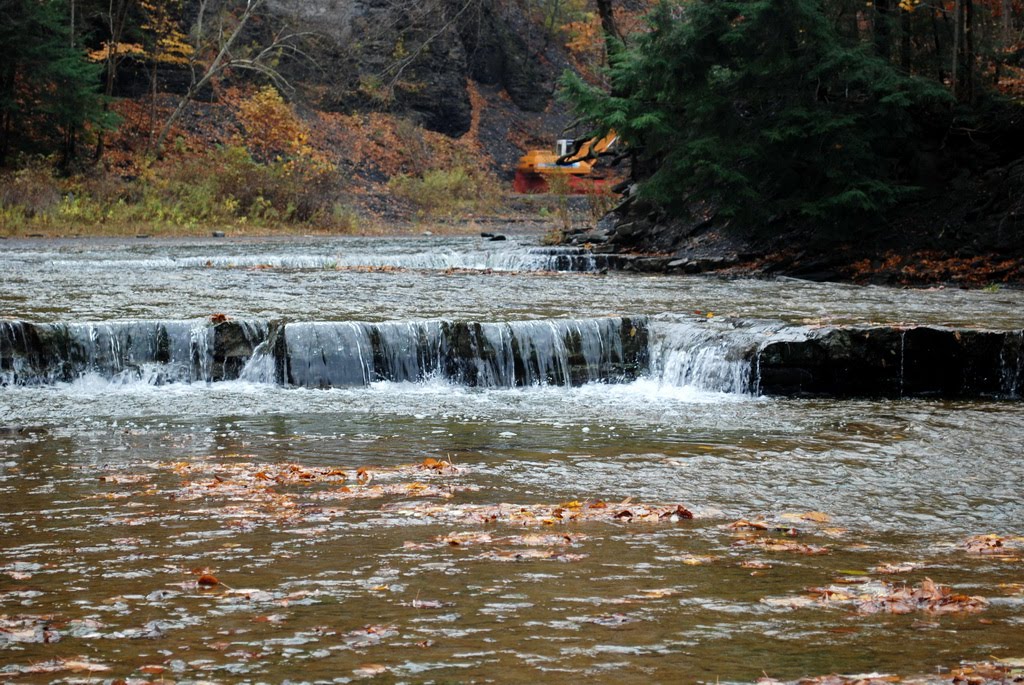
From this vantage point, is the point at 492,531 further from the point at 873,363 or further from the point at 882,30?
the point at 882,30

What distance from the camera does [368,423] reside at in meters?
9.24

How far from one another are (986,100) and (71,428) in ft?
53.7

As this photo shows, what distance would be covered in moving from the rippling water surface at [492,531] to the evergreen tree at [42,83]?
18.9 metres

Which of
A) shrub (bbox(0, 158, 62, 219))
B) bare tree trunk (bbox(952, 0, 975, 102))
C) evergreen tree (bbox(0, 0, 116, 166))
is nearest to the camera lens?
bare tree trunk (bbox(952, 0, 975, 102))

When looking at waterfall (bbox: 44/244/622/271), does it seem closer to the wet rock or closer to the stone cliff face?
the wet rock

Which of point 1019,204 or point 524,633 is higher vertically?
point 1019,204

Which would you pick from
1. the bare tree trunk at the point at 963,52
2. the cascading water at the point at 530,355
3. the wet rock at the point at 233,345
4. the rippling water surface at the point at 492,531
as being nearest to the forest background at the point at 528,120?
the bare tree trunk at the point at 963,52

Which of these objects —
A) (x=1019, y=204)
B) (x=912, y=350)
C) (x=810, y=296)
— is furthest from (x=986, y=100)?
(x=912, y=350)

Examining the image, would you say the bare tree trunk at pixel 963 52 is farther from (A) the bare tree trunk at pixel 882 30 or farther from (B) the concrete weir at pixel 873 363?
(B) the concrete weir at pixel 873 363

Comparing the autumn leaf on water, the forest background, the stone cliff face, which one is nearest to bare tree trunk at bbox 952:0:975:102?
the forest background

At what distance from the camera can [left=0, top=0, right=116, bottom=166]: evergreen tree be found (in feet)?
93.5

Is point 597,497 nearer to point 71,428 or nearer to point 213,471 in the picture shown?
point 213,471

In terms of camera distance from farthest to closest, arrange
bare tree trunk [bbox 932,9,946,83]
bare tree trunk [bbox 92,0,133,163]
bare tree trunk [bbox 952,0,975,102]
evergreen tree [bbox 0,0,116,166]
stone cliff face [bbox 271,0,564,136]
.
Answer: stone cliff face [bbox 271,0,564,136]
bare tree trunk [bbox 92,0,133,163]
evergreen tree [bbox 0,0,116,166]
bare tree trunk [bbox 932,9,946,83]
bare tree trunk [bbox 952,0,975,102]

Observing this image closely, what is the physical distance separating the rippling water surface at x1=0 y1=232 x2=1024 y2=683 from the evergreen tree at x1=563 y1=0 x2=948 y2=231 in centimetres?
779
